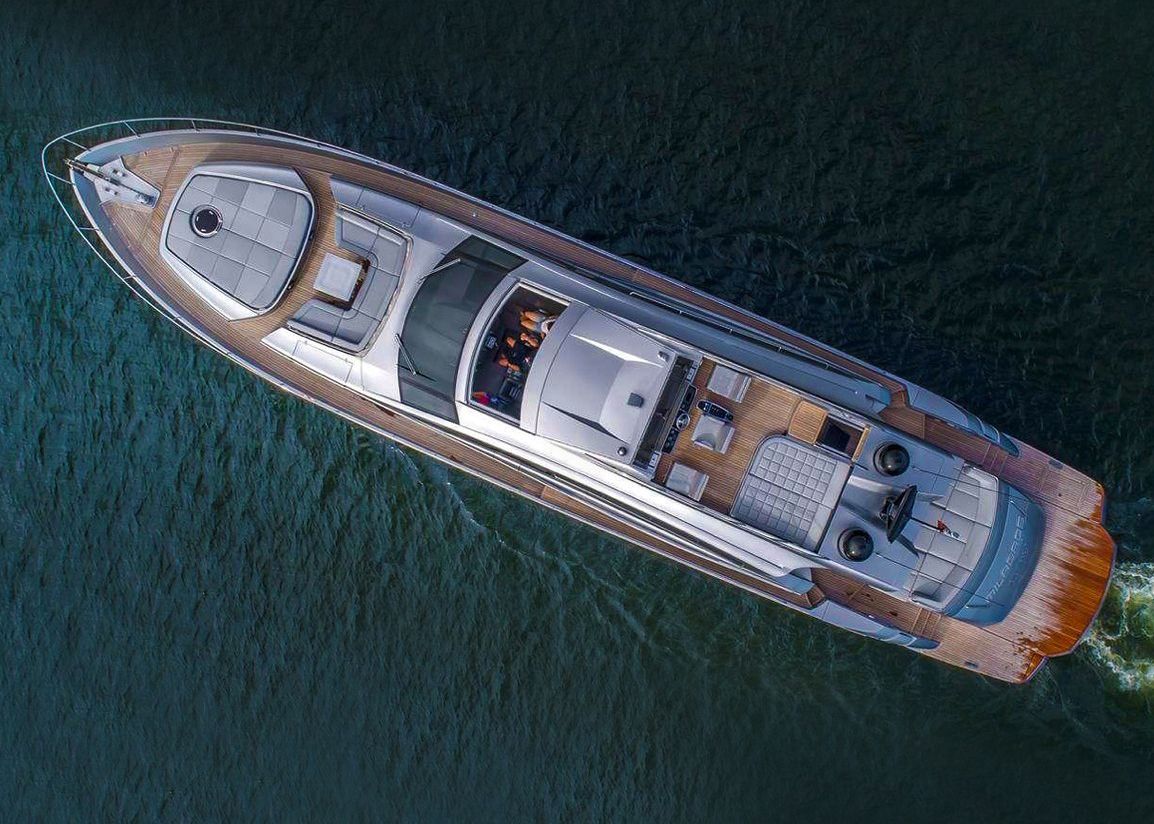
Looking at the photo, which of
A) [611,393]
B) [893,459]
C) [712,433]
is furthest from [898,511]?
[611,393]

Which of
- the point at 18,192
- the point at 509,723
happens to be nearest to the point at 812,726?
the point at 509,723

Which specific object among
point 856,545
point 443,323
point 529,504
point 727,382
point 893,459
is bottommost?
point 529,504

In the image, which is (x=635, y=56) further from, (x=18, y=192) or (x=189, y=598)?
(x=189, y=598)

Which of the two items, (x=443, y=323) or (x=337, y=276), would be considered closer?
(x=443, y=323)

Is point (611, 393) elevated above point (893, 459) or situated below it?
below

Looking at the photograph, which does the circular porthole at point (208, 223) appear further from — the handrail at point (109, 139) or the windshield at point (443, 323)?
the windshield at point (443, 323)

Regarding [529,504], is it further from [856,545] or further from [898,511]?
[898,511]
